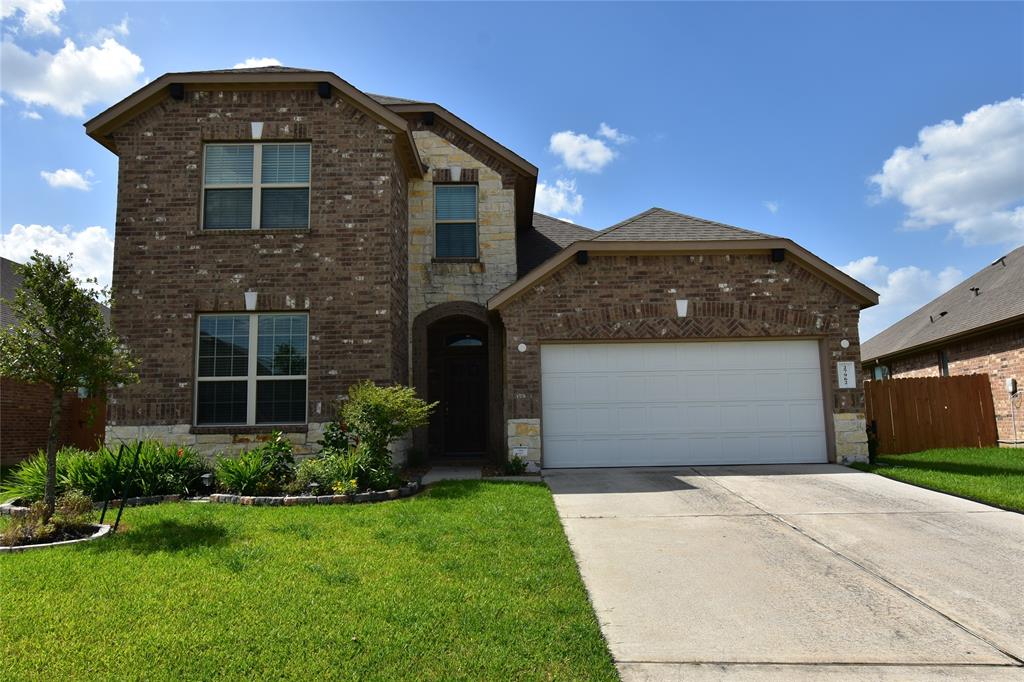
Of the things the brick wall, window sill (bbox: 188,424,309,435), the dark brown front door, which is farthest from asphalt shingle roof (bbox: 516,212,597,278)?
the brick wall

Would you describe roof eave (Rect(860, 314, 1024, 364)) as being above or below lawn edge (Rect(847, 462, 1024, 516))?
above

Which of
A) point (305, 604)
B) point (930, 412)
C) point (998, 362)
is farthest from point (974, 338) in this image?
point (305, 604)

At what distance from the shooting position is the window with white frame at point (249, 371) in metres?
10.9

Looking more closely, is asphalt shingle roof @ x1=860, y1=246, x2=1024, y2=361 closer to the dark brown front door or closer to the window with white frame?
the dark brown front door

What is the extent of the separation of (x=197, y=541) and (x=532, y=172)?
974cm

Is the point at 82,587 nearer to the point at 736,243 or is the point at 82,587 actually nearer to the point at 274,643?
the point at 274,643

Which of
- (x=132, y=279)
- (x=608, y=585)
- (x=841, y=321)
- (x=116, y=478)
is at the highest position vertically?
(x=132, y=279)

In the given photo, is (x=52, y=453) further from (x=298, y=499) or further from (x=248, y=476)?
(x=298, y=499)

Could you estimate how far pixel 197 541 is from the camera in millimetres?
6016

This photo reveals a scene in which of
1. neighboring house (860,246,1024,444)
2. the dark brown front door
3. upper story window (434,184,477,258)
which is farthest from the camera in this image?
neighboring house (860,246,1024,444)

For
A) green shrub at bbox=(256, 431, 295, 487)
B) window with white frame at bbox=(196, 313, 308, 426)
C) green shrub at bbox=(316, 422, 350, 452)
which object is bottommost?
green shrub at bbox=(256, 431, 295, 487)

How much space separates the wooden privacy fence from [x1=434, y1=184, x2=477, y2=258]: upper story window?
9268 mm

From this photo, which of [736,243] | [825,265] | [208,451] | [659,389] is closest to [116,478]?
[208,451]

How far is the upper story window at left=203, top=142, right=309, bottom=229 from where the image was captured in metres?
11.3
